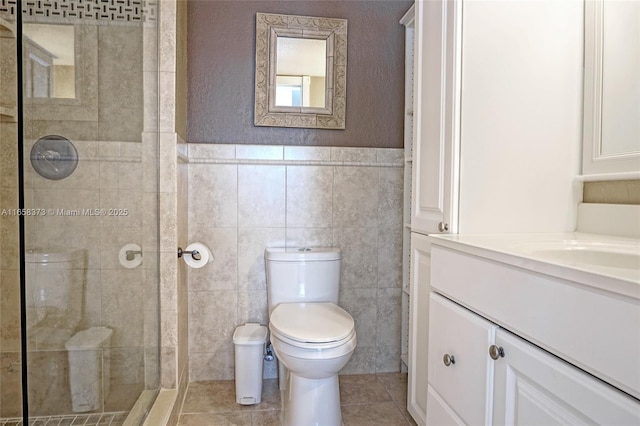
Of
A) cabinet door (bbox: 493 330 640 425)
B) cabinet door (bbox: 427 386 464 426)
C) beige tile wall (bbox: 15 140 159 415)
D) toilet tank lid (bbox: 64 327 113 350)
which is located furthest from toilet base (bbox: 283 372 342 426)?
cabinet door (bbox: 493 330 640 425)

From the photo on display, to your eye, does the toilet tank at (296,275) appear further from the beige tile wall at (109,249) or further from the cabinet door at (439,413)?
the cabinet door at (439,413)

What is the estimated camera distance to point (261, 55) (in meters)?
2.13

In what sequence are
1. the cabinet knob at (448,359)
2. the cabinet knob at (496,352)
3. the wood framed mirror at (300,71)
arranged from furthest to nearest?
the wood framed mirror at (300,71)
the cabinet knob at (448,359)
the cabinet knob at (496,352)

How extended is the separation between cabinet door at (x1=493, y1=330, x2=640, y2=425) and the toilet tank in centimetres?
120

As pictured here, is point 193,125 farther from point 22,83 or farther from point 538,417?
point 538,417

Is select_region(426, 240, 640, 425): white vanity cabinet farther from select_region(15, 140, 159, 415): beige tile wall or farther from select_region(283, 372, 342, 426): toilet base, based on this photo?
select_region(15, 140, 159, 415): beige tile wall

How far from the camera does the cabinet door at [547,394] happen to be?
629 millimetres

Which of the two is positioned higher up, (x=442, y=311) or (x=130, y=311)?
(x=442, y=311)

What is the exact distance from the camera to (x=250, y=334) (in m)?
2.02

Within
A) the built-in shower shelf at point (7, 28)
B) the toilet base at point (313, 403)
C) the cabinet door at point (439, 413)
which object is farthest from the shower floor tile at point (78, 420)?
the built-in shower shelf at point (7, 28)

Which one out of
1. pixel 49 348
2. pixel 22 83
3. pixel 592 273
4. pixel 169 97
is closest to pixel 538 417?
pixel 592 273

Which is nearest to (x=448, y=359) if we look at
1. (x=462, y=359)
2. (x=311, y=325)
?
(x=462, y=359)

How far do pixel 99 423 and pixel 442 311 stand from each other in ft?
4.17

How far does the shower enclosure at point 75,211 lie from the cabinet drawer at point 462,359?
1.18 metres
